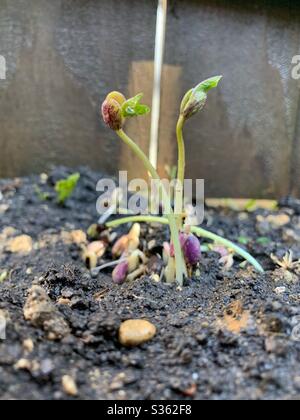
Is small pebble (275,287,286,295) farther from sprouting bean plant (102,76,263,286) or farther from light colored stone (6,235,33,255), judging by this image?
light colored stone (6,235,33,255)

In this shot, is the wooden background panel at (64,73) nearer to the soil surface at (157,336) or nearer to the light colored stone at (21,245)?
the light colored stone at (21,245)

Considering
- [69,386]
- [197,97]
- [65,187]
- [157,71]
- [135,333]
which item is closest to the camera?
[69,386]

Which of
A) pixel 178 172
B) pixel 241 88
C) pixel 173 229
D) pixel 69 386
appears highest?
pixel 241 88

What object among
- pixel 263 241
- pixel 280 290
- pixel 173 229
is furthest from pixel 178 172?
pixel 263 241

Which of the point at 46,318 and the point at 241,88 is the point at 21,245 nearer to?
the point at 46,318

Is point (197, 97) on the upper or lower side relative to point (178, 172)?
upper

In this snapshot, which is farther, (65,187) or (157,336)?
(65,187)

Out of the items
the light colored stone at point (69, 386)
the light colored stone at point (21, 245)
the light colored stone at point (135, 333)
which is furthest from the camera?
the light colored stone at point (21, 245)

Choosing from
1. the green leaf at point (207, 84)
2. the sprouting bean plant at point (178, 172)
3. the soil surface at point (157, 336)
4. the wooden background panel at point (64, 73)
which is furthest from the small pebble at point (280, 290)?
the wooden background panel at point (64, 73)
